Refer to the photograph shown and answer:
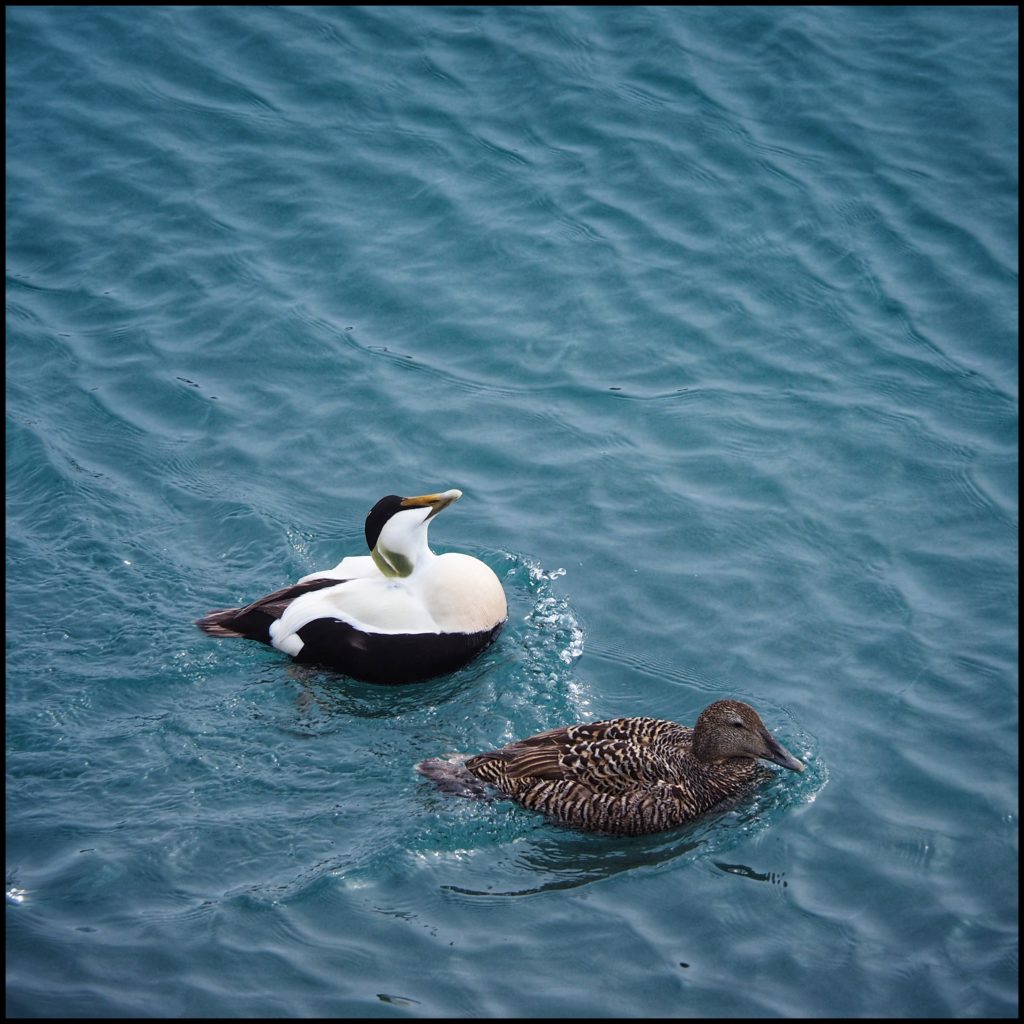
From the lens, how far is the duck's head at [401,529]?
223 inches

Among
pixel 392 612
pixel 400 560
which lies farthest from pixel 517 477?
pixel 392 612

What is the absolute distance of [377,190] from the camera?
8.48 m

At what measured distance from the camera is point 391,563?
228 inches

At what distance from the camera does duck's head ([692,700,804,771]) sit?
489 centimetres

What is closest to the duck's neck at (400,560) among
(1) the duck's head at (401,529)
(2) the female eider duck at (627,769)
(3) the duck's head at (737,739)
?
(1) the duck's head at (401,529)

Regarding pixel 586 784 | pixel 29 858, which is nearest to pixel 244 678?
pixel 29 858

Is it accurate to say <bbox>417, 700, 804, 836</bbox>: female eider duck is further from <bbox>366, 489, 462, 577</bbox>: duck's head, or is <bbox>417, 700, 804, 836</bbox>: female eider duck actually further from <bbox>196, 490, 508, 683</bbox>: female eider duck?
<bbox>366, 489, 462, 577</bbox>: duck's head

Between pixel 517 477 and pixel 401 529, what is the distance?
3.66ft

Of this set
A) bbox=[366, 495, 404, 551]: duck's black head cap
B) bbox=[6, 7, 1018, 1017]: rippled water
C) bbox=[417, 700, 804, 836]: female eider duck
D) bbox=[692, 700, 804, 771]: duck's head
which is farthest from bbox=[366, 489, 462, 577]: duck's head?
bbox=[692, 700, 804, 771]: duck's head

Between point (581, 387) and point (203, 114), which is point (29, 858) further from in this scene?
point (203, 114)

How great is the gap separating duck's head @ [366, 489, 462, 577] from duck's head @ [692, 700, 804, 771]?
1.49 meters

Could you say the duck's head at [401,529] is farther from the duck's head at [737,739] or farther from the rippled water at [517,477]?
the duck's head at [737,739]

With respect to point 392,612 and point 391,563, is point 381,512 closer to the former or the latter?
point 391,563

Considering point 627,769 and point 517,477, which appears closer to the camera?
point 627,769
